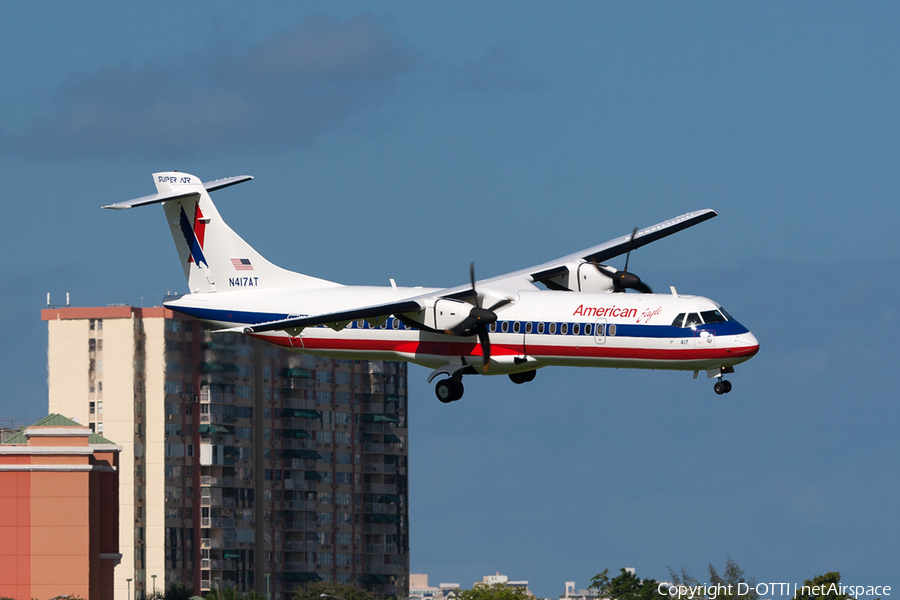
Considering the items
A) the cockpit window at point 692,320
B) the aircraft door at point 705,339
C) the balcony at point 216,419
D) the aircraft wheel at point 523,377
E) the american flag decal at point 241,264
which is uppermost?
the american flag decal at point 241,264

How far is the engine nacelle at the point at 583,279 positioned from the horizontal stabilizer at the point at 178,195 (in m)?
12.8

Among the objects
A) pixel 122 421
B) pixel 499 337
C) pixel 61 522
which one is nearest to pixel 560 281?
pixel 499 337

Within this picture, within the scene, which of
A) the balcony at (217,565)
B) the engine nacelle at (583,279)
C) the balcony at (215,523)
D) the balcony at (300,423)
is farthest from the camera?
the balcony at (300,423)

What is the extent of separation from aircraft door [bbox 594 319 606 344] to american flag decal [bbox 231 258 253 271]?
48.6 feet

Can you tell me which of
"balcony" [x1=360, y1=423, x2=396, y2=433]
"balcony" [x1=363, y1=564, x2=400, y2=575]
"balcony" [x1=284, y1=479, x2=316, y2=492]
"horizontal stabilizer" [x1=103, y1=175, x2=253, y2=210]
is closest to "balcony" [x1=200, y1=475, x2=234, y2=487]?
"balcony" [x1=284, y1=479, x2=316, y2=492]

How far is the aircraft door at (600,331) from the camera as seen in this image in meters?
51.6

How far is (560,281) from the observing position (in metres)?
60.1

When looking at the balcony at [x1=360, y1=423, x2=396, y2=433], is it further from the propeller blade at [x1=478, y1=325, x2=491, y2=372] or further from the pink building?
the propeller blade at [x1=478, y1=325, x2=491, y2=372]

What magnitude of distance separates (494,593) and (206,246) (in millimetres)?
63664

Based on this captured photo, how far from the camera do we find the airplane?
50969 millimetres

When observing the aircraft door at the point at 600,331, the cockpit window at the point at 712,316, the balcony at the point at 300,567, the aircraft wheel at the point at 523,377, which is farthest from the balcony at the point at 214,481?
the cockpit window at the point at 712,316

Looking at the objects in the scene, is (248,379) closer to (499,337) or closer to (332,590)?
(332,590)

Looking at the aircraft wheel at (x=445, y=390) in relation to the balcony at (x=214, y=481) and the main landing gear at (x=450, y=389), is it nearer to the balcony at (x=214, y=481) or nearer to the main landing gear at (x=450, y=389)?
the main landing gear at (x=450, y=389)

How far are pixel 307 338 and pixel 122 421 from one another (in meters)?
68.8
